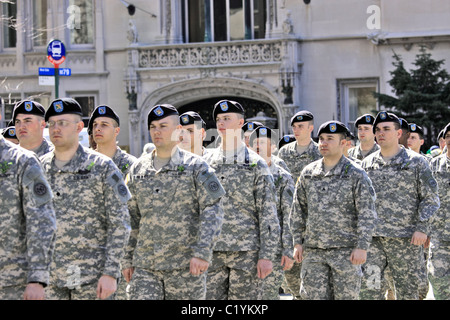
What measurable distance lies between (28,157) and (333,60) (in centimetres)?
2244

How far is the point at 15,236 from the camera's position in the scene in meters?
6.32

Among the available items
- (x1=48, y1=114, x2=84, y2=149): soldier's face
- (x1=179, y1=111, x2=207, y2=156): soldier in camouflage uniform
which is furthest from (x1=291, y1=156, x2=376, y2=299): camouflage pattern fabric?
(x1=48, y1=114, x2=84, y2=149): soldier's face

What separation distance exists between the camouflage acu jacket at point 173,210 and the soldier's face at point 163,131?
0.49ft

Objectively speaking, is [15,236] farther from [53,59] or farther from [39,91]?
[39,91]

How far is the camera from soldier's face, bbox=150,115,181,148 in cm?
805

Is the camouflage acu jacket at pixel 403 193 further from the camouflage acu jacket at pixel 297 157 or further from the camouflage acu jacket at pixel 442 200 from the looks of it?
the camouflage acu jacket at pixel 297 157

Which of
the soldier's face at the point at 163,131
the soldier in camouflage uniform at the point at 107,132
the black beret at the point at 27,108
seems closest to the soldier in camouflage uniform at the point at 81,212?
the black beret at the point at 27,108

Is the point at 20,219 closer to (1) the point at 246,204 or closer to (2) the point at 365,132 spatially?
(1) the point at 246,204

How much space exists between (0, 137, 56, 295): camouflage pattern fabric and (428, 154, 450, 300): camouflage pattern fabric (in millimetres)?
6130

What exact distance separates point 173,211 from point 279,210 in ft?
8.50

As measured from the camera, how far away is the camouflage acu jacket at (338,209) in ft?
30.4

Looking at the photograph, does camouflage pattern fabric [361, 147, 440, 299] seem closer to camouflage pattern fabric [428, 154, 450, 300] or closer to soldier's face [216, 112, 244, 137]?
camouflage pattern fabric [428, 154, 450, 300]

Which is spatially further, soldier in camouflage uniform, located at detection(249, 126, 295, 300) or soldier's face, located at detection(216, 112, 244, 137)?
soldier in camouflage uniform, located at detection(249, 126, 295, 300)
